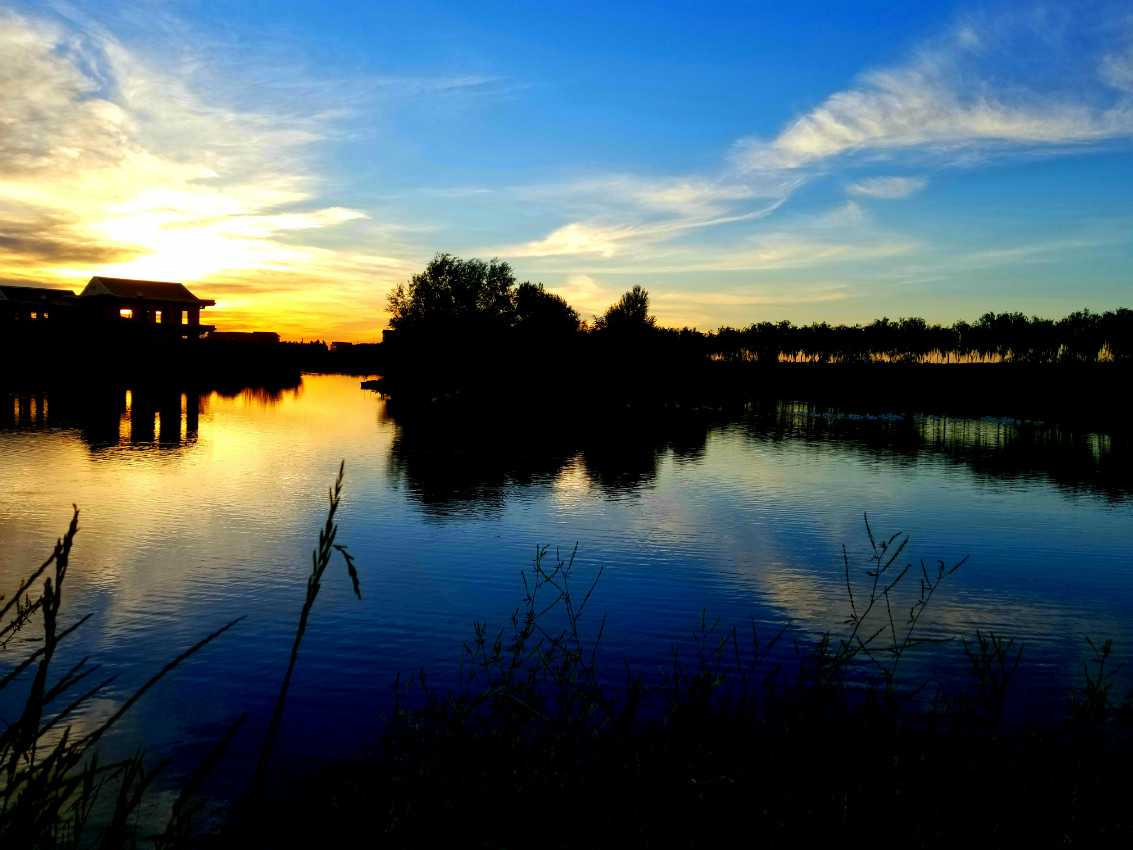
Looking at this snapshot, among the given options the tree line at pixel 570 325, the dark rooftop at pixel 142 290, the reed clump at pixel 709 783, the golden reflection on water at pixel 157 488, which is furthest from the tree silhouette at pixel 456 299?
the reed clump at pixel 709 783

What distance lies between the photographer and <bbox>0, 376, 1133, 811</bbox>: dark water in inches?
496

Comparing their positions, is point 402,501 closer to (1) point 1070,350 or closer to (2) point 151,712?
(2) point 151,712

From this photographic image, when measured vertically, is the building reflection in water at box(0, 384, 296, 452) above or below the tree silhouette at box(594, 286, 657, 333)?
below

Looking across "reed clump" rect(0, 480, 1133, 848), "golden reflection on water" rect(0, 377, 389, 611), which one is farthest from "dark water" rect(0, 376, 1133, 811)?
"reed clump" rect(0, 480, 1133, 848)

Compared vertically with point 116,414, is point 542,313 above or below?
above

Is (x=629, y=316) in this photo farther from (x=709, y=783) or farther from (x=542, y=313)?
(x=709, y=783)

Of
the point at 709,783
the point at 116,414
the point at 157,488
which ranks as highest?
the point at 116,414

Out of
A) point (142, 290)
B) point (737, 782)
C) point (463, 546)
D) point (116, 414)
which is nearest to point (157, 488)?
point (463, 546)

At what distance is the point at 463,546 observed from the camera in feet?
70.6

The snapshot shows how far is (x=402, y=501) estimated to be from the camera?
92.4 ft

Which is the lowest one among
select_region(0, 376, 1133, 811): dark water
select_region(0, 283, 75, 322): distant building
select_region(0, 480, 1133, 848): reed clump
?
select_region(0, 376, 1133, 811): dark water

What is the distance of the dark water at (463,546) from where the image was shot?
1260cm

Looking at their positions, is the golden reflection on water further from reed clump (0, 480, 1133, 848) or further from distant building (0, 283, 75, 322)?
distant building (0, 283, 75, 322)

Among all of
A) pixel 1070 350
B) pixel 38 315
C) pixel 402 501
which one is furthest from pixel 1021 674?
pixel 1070 350
